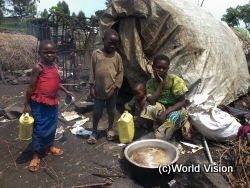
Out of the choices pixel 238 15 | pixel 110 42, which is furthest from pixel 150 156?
pixel 238 15

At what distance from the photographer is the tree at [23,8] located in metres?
34.2

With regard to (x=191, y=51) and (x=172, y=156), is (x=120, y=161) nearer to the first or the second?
(x=172, y=156)

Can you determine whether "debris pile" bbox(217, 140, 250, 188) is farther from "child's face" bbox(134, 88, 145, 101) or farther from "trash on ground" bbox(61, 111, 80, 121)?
"trash on ground" bbox(61, 111, 80, 121)

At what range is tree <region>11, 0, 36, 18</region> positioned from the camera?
112ft

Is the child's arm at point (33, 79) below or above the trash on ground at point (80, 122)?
above

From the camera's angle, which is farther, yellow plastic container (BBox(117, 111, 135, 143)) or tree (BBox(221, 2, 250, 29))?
tree (BBox(221, 2, 250, 29))

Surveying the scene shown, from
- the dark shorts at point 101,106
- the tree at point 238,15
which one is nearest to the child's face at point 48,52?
the dark shorts at point 101,106

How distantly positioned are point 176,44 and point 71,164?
8.56 feet

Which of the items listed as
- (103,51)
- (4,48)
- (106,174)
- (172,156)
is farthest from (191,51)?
(4,48)

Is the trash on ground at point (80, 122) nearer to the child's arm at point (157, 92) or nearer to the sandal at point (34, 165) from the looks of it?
the sandal at point (34, 165)

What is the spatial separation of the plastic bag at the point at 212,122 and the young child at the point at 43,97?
79.6 inches

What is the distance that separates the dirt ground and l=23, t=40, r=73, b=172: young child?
0.64 feet

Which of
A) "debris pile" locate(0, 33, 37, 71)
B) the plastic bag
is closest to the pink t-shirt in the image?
the plastic bag

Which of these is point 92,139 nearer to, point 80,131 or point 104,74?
point 80,131
